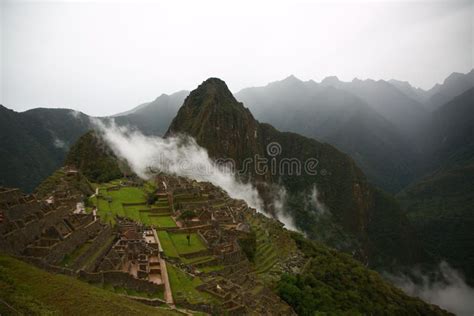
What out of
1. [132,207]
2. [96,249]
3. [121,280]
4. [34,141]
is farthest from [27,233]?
[34,141]

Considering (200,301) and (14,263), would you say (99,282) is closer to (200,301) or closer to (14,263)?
(14,263)

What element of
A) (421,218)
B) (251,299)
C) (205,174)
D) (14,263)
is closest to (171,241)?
(251,299)

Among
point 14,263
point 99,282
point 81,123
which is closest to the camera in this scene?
point 14,263

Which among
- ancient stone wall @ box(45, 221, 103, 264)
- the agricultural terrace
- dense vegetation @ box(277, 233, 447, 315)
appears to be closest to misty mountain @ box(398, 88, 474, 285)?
dense vegetation @ box(277, 233, 447, 315)

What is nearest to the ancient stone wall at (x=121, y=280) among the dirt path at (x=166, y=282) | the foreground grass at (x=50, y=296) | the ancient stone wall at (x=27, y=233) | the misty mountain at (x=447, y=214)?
the dirt path at (x=166, y=282)

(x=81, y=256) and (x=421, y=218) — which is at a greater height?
(x=81, y=256)

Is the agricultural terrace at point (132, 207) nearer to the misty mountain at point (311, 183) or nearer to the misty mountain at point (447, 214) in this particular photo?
the misty mountain at point (311, 183)

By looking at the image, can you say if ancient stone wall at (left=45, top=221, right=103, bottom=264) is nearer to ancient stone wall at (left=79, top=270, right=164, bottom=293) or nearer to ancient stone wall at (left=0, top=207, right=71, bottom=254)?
ancient stone wall at (left=0, top=207, right=71, bottom=254)

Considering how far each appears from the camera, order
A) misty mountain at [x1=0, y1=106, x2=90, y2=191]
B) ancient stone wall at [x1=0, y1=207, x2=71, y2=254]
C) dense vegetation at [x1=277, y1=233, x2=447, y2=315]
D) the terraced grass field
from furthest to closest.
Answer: misty mountain at [x1=0, y1=106, x2=90, y2=191]
dense vegetation at [x1=277, y1=233, x2=447, y2=315]
the terraced grass field
ancient stone wall at [x1=0, y1=207, x2=71, y2=254]
